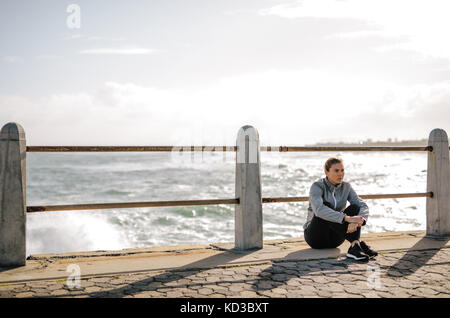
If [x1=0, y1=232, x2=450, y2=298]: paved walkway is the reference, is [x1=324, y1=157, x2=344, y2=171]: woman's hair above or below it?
above

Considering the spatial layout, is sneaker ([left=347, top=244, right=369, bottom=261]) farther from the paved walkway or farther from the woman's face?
the woman's face

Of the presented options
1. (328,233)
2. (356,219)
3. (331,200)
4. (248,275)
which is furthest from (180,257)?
(356,219)

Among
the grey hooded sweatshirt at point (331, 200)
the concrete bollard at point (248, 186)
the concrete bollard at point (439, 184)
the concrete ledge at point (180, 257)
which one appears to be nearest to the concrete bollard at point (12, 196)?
the concrete ledge at point (180, 257)

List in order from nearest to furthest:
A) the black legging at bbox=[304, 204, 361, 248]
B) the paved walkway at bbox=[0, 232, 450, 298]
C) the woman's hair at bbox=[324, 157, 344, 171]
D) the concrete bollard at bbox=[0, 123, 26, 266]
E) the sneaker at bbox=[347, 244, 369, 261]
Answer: the paved walkway at bbox=[0, 232, 450, 298], the concrete bollard at bbox=[0, 123, 26, 266], the sneaker at bbox=[347, 244, 369, 261], the black legging at bbox=[304, 204, 361, 248], the woman's hair at bbox=[324, 157, 344, 171]

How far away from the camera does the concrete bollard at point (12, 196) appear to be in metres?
4.07

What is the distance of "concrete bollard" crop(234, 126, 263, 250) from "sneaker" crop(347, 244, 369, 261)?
1.06 m

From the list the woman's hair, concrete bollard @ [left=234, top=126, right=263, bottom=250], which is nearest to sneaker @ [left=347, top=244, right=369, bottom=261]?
the woman's hair

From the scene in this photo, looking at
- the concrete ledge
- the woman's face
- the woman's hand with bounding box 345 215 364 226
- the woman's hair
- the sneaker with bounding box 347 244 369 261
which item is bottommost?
the concrete ledge

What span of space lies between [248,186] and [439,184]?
2790 millimetres

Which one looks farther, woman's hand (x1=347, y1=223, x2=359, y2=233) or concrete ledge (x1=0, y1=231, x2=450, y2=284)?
woman's hand (x1=347, y1=223, x2=359, y2=233)

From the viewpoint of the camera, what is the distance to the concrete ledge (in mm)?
3963

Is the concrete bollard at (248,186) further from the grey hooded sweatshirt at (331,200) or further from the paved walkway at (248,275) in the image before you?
the grey hooded sweatshirt at (331,200)
